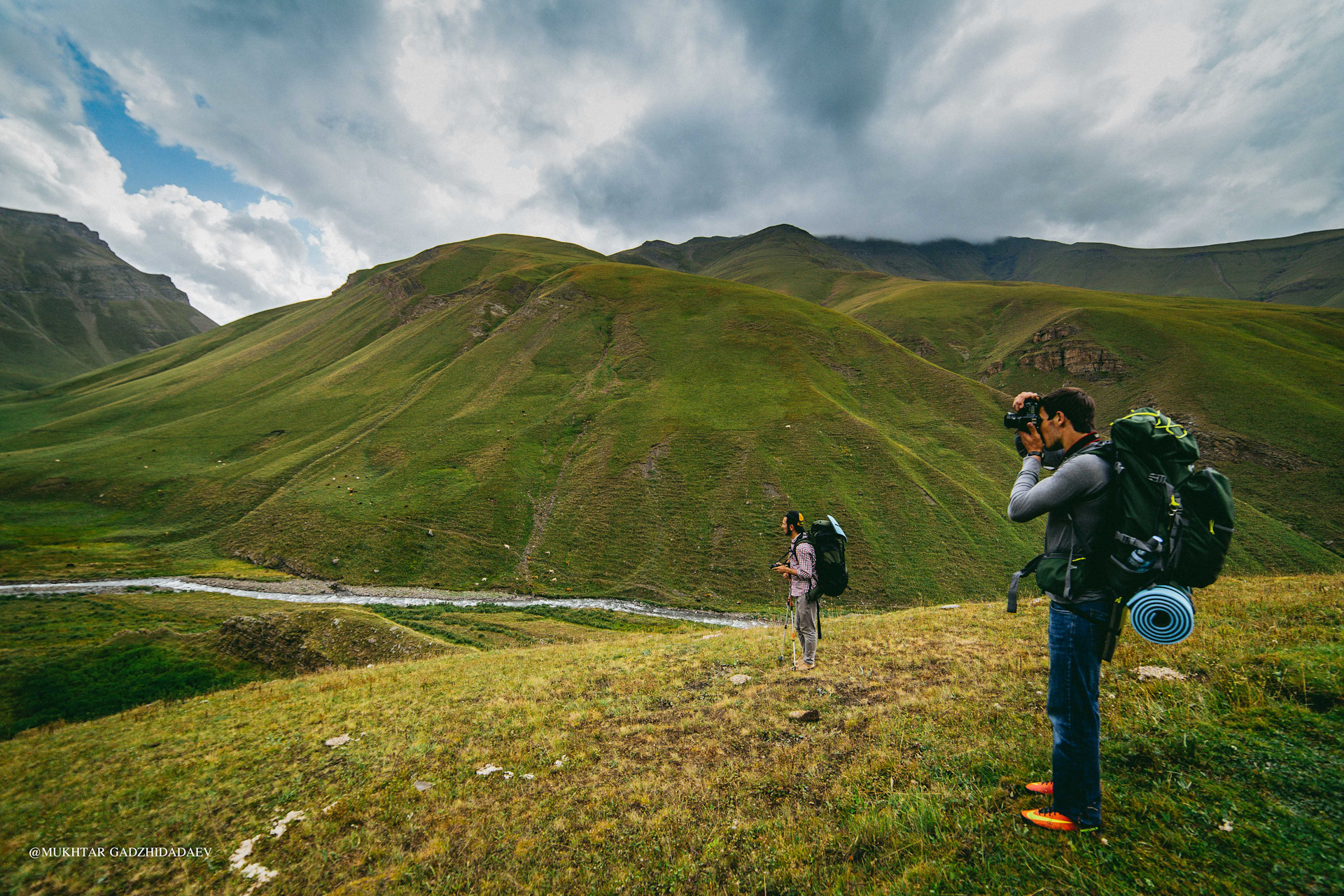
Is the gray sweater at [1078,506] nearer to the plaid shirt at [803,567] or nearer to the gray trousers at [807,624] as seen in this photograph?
the plaid shirt at [803,567]

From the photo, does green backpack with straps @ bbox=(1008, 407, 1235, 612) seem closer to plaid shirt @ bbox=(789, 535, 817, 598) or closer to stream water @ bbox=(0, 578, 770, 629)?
plaid shirt @ bbox=(789, 535, 817, 598)

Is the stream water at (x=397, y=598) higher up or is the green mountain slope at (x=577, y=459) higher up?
the green mountain slope at (x=577, y=459)

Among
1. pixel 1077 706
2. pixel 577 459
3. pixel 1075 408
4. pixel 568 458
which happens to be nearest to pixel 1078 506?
pixel 1075 408

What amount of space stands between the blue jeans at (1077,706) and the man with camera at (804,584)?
22.7 feet

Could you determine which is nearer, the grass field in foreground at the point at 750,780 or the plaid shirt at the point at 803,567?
the grass field in foreground at the point at 750,780

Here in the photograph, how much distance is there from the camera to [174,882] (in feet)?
21.1

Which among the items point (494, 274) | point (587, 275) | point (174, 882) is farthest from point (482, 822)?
point (494, 274)

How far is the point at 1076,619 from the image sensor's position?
485 centimetres

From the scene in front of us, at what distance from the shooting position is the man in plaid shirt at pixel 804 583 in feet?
39.1

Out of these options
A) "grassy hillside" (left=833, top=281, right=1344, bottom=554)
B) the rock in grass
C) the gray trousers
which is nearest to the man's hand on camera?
the rock in grass

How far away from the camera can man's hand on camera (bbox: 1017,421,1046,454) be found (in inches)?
226

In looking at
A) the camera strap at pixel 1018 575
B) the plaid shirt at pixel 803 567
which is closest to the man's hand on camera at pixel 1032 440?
the camera strap at pixel 1018 575

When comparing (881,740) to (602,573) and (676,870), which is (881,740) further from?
(602,573)

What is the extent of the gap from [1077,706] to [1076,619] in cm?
87
